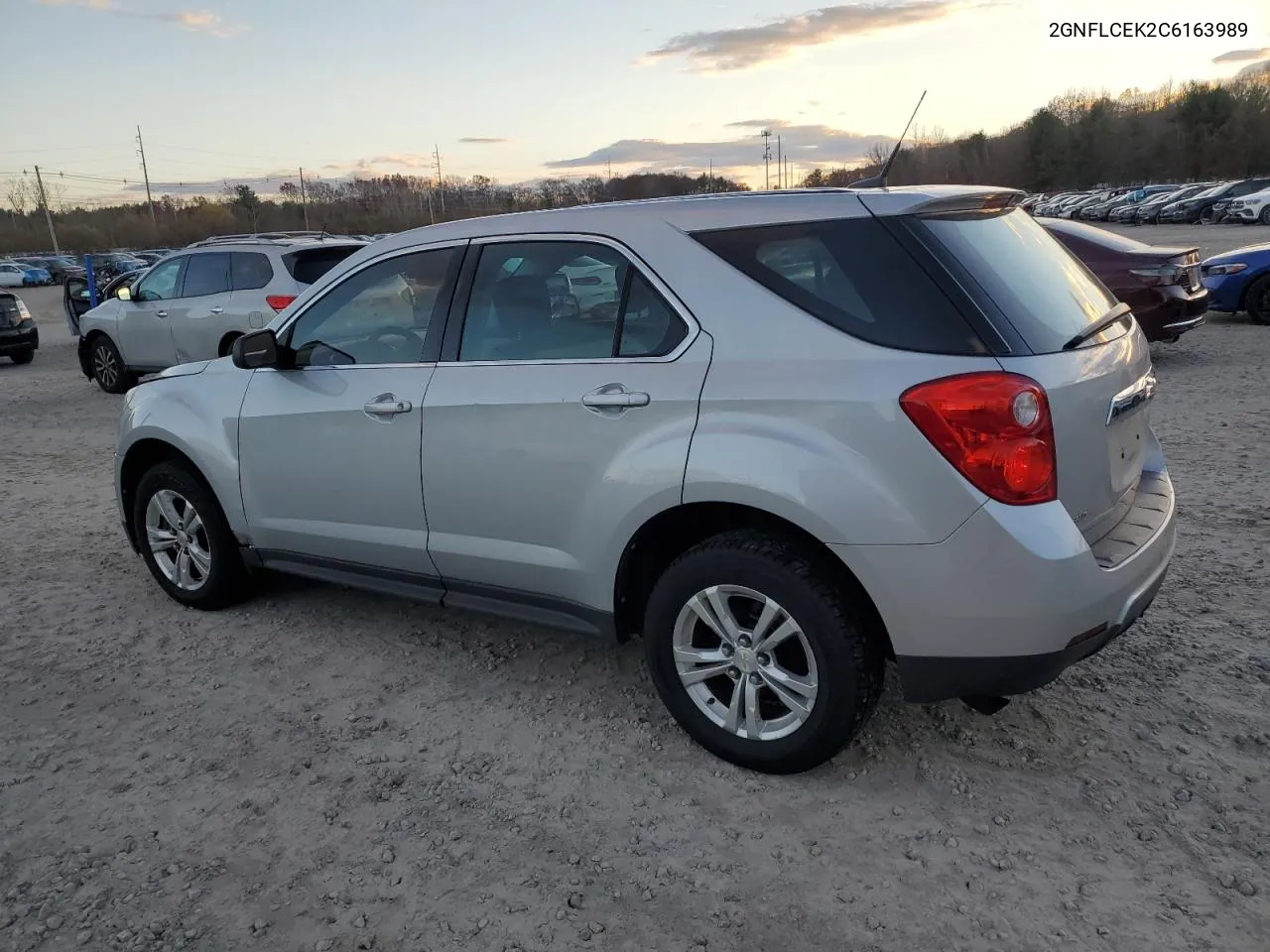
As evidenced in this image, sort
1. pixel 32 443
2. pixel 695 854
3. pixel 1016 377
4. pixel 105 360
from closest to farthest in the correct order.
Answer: pixel 1016 377
pixel 695 854
pixel 32 443
pixel 105 360

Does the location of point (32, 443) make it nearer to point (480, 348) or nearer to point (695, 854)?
point (480, 348)

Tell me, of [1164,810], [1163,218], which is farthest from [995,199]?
[1163,218]

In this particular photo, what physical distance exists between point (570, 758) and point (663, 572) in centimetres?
73

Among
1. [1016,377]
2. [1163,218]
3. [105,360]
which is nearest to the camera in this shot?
[1016,377]

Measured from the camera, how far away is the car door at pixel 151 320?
11633 mm

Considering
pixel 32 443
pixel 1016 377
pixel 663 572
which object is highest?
pixel 1016 377

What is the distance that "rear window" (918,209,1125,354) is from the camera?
2797 mm

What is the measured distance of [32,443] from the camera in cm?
957

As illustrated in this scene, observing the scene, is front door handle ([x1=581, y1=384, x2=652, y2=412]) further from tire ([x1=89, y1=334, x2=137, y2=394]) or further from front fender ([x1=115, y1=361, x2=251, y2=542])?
tire ([x1=89, y1=334, x2=137, y2=394])

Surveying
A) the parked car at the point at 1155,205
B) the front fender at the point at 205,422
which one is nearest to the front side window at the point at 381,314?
the front fender at the point at 205,422

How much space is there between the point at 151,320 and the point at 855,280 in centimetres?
1111

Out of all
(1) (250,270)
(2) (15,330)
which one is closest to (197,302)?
(1) (250,270)

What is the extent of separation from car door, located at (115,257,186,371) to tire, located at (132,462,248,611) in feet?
24.4

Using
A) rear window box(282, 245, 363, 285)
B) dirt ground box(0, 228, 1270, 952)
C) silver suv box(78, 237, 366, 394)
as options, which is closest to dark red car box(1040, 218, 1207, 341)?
dirt ground box(0, 228, 1270, 952)
